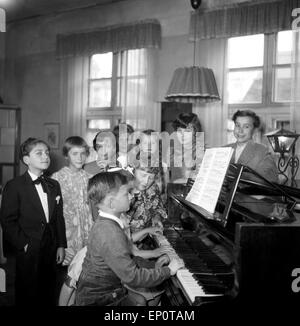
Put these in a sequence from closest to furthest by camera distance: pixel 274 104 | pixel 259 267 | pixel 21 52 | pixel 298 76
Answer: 1. pixel 259 267
2. pixel 298 76
3. pixel 274 104
4. pixel 21 52

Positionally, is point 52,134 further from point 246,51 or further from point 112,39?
point 246,51

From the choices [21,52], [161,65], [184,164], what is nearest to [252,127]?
[184,164]

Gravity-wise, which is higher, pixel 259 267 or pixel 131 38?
pixel 131 38

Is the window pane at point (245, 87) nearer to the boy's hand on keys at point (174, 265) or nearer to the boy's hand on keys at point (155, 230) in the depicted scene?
the boy's hand on keys at point (155, 230)

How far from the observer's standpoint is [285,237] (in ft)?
4.92

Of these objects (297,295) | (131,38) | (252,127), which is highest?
(131,38)

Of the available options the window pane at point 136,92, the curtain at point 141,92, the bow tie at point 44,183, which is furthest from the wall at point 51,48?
the bow tie at point 44,183

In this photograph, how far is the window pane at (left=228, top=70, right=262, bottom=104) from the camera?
5281 millimetres

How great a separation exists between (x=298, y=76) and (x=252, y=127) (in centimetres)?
159

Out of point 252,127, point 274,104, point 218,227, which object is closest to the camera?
point 218,227

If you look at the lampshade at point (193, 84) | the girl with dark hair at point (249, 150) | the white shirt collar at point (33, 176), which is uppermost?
the lampshade at point (193, 84)

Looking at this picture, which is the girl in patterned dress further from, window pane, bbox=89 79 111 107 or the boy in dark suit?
window pane, bbox=89 79 111 107

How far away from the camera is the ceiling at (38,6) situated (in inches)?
260

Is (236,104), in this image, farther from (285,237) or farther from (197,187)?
(285,237)
